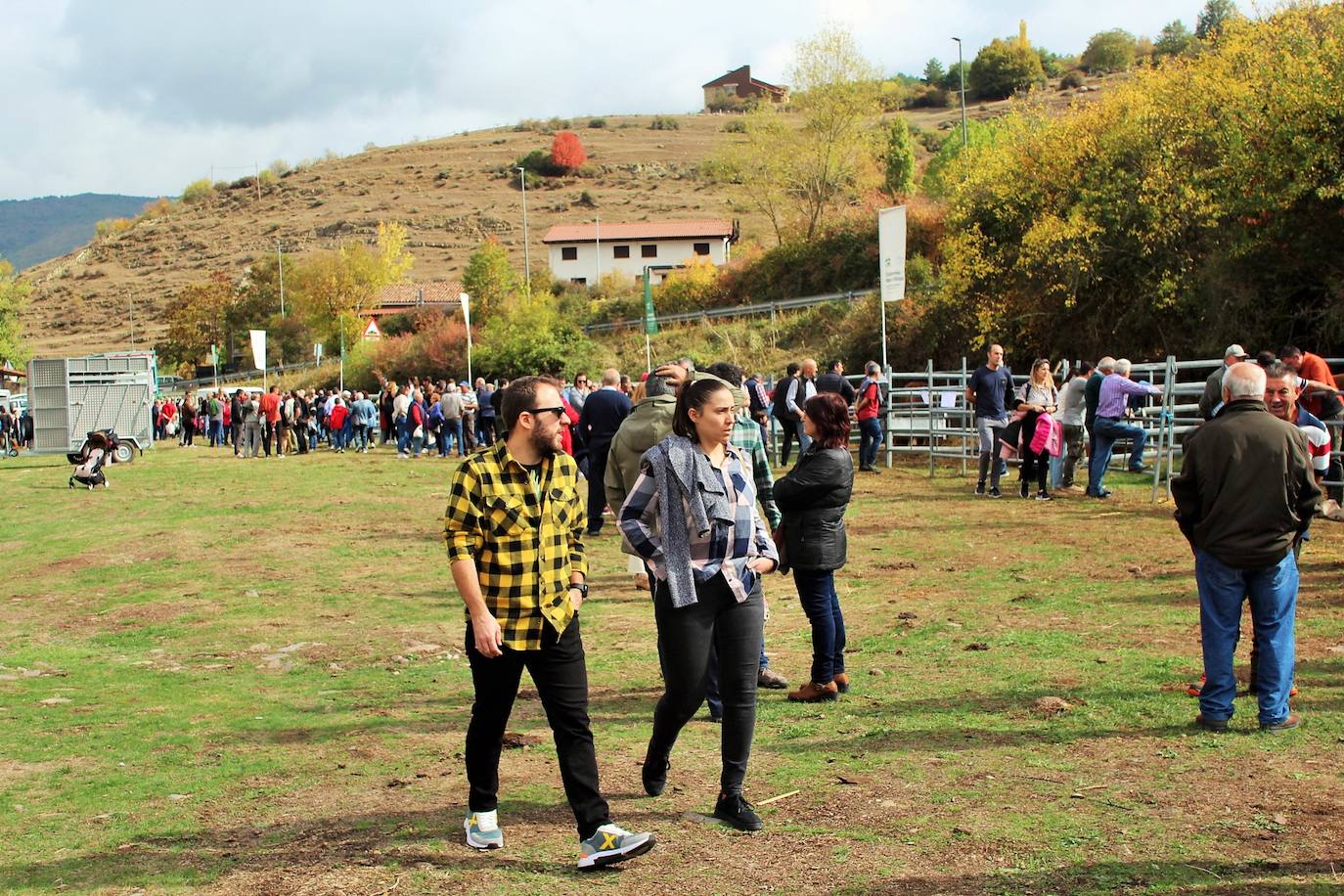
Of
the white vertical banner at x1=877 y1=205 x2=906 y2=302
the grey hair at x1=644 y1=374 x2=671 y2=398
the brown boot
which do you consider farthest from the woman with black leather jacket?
the white vertical banner at x1=877 y1=205 x2=906 y2=302

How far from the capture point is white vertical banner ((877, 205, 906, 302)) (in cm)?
2125

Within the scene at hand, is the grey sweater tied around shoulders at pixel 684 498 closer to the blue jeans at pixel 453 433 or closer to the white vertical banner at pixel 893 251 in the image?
the white vertical banner at pixel 893 251

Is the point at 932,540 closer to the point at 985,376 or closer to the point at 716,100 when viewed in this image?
the point at 985,376

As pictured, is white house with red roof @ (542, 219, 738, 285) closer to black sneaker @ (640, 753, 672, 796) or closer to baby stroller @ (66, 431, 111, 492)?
baby stroller @ (66, 431, 111, 492)

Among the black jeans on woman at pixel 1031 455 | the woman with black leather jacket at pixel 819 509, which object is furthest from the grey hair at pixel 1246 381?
the black jeans on woman at pixel 1031 455

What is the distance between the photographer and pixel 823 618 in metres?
6.85

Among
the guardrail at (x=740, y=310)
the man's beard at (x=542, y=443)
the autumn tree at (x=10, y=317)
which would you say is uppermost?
the autumn tree at (x=10, y=317)

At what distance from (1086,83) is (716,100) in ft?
212

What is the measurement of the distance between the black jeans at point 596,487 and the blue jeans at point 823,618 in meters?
6.98

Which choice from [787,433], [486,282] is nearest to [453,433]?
[787,433]

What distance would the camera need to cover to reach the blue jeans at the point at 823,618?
6.80 m

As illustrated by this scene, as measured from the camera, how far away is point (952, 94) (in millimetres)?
129125

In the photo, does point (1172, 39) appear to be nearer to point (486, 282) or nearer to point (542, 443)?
point (486, 282)

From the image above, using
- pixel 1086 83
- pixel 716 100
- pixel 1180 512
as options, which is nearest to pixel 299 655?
pixel 1180 512
